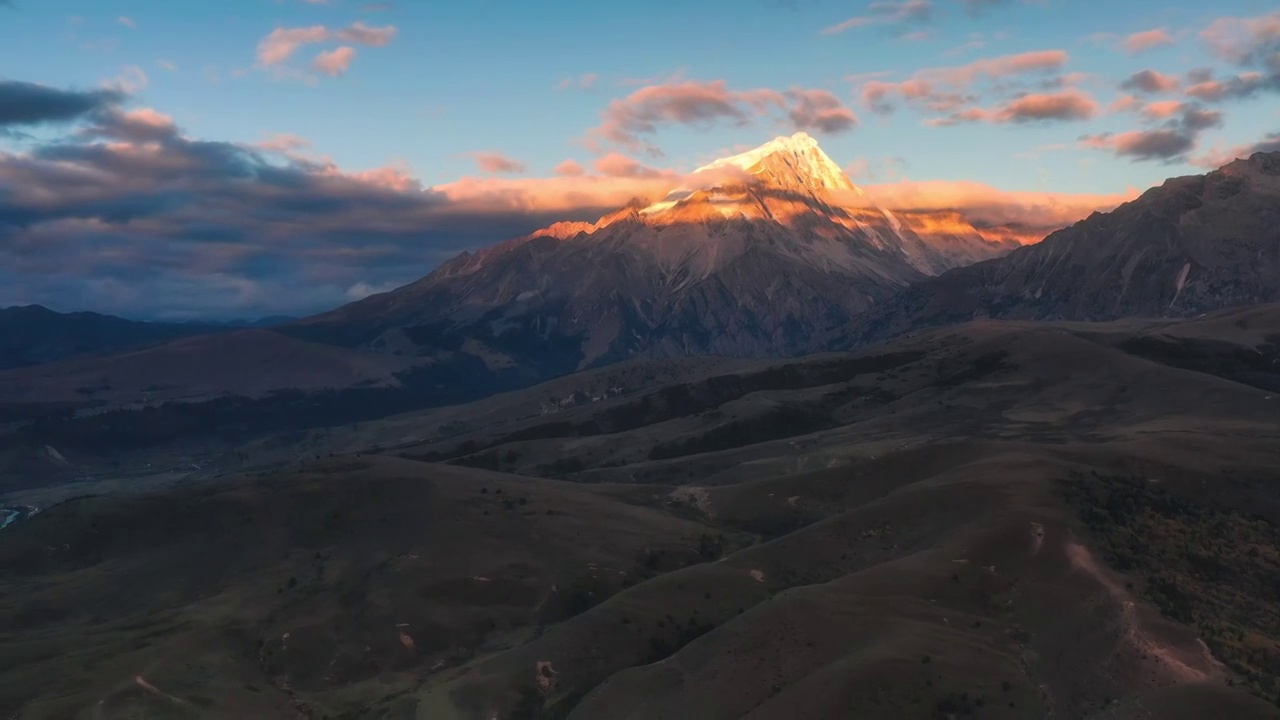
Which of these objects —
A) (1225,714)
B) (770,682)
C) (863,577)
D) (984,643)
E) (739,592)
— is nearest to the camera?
(1225,714)

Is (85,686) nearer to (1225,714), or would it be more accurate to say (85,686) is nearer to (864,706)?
(864,706)

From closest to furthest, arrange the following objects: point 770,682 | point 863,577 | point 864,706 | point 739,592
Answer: point 864,706, point 770,682, point 863,577, point 739,592

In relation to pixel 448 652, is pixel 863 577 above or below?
above

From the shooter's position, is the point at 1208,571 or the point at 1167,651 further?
the point at 1208,571

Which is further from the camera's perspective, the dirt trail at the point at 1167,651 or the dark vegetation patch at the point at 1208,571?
the dark vegetation patch at the point at 1208,571

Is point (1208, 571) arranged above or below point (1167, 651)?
below

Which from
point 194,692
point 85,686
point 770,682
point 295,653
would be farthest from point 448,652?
point 770,682

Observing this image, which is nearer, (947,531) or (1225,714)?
(1225,714)

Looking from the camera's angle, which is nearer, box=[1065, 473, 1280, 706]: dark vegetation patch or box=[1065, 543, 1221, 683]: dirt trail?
box=[1065, 543, 1221, 683]: dirt trail
